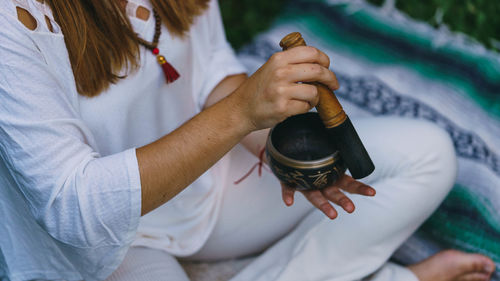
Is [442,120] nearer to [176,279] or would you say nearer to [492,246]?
[492,246]

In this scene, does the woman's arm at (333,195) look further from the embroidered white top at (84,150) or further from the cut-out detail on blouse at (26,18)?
the cut-out detail on blouse at (26,18)

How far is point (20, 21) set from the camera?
36.7 inches

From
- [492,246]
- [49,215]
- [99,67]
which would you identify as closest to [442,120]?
[492,246]

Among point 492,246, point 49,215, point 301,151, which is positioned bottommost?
point 492,246

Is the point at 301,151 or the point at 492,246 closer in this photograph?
the point at 301,151

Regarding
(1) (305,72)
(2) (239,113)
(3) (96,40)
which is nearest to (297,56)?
(1) (305,72)

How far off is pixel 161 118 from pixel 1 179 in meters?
0.40

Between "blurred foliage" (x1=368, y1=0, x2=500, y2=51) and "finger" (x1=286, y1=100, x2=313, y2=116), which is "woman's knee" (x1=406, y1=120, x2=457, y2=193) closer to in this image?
"finger" (x1=286, y1=100, x2=313, y2=116)

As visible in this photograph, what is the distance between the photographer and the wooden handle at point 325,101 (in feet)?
3.09

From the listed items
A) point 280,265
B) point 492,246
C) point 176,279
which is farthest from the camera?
point 492,246

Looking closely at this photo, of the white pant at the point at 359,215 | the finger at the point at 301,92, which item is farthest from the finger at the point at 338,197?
the finger at the point at 301,92

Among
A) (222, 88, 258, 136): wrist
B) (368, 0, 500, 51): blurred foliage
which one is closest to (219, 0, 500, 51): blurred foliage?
(368, 0, 500, 51): blurred foliage

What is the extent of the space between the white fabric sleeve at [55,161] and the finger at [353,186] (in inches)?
17.9

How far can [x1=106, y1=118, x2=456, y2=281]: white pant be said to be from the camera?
4.37 ft
